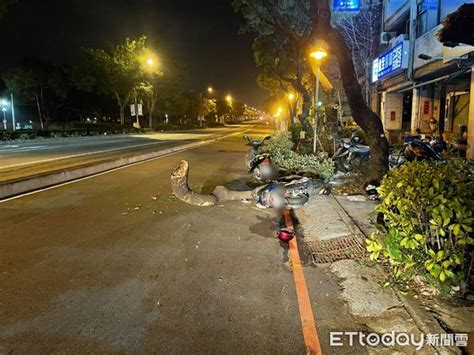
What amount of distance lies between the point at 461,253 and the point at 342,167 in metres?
8.38

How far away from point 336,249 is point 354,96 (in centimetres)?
555

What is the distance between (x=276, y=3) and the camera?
22312 mm

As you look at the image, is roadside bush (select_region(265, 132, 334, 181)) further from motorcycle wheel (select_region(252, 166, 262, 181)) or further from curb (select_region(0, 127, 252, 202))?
curb (select_region(0, 127, 252, 202))

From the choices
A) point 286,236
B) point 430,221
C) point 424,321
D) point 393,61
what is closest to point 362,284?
point 424,321

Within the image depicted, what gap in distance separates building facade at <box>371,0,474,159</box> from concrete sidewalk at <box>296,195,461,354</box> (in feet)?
28.8

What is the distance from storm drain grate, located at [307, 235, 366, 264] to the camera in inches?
209

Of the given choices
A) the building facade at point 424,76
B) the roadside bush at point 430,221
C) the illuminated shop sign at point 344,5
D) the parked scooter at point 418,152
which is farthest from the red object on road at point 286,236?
the illuminated shop sign at point 344,5

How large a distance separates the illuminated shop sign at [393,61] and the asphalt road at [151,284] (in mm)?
15352

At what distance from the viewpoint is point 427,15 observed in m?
17.4

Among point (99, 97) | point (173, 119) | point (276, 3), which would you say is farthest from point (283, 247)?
point (173, 119)

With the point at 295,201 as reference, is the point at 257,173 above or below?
above

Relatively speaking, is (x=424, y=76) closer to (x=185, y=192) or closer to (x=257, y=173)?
(x=257, y=173)

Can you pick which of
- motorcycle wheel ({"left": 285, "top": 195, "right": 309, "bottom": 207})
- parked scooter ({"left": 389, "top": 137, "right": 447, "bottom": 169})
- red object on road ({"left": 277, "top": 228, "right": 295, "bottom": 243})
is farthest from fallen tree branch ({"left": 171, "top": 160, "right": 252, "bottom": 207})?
parked scooter ({"left": 389, "top": 137, "right": 447, "bottom": 169})

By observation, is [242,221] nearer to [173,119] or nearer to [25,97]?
[25,97]
